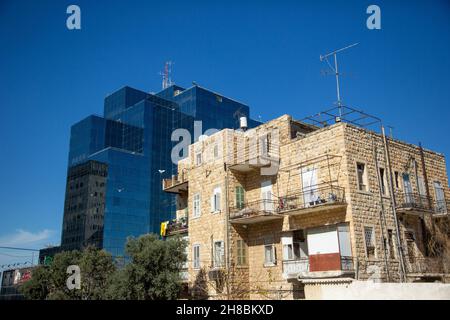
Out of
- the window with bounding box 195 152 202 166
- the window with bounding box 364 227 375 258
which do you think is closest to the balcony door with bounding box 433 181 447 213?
the window with bounding box 364 227 375 258

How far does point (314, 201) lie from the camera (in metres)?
22.1

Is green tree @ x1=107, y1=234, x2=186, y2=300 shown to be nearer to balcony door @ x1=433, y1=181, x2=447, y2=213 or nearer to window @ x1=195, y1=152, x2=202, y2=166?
window @ x1=195, y1=152, x2=202, y2=166

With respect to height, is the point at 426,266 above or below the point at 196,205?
below

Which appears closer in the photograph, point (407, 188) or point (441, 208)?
point (407, 188)

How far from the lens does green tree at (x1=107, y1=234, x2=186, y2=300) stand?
24.6 metres

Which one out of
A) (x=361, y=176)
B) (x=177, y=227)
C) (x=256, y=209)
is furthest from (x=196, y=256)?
(x=361, y=176)

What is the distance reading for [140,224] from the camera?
303 ft

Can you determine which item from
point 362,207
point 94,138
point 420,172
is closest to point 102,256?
point 362,207

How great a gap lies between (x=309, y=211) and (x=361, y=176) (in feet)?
10.9

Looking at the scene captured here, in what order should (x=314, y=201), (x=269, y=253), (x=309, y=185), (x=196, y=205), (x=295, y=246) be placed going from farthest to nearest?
(x=196, y=205) < (x=269, y=253) < (x=295, y=246) < (x=309, y=185) < (x=314, y=201)

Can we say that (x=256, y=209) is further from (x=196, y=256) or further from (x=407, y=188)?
(x=407, y=188)

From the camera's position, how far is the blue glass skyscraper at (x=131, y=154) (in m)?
91.1

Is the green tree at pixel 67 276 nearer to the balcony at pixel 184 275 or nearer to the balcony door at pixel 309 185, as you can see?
the balcony at pixel 184 275
